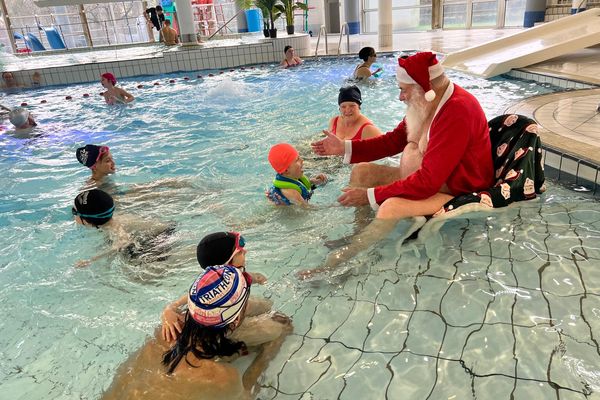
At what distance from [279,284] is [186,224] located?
58.5 inches

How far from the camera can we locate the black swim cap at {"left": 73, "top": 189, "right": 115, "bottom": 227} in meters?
3.29

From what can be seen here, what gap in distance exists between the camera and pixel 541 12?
17375mm

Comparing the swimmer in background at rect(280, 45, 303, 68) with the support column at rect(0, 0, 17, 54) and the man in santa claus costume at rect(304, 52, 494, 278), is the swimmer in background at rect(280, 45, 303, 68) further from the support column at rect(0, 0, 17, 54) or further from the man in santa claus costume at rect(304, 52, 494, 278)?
the support column at rect(0, 0, 17, 54)

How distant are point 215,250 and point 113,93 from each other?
8.56 meters

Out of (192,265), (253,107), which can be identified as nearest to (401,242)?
(192,265)

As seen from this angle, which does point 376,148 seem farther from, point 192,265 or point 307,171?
point 192,265

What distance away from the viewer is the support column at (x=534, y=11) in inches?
679

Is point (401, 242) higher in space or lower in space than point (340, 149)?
lower

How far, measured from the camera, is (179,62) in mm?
14180

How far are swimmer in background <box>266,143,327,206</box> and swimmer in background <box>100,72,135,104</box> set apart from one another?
23.2 feet

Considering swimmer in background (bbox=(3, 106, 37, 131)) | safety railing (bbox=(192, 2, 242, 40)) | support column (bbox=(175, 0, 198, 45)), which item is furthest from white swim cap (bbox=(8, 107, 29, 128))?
safety railing (bbox=(192, 2, 242, 40))

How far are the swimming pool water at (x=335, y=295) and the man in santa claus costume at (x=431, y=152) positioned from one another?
0.87 feet

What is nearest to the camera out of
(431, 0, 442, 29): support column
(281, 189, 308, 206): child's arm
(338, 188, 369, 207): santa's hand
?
(338, 188, 369, 207): santa's hand

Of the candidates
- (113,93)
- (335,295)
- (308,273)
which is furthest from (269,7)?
(335,295)
